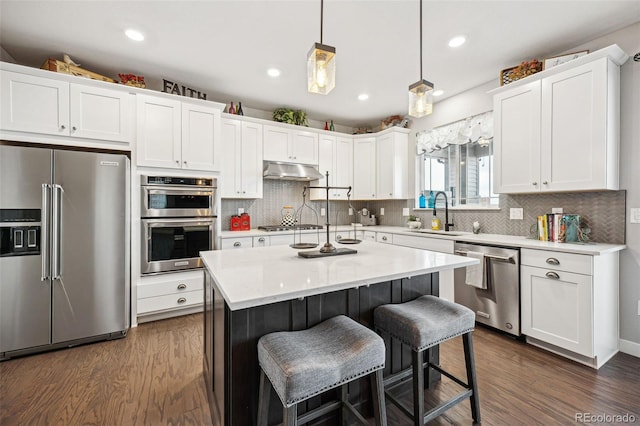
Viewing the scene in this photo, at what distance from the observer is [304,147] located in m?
4.31

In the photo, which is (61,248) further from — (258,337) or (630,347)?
(630,347)

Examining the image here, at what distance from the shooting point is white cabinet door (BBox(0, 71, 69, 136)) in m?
2.37

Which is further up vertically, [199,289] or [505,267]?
[505,267]

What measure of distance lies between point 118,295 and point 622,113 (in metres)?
4.72

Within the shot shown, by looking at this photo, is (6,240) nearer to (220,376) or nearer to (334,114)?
(220,376)

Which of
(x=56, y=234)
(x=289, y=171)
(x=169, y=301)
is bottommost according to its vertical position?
(x=169, y=301)

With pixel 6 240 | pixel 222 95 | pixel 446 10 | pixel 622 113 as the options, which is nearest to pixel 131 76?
pixel 222 95

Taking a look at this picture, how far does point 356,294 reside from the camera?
5.29 ft

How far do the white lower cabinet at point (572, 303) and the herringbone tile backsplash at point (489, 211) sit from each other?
336 millimetres

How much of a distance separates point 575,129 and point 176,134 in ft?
12.6

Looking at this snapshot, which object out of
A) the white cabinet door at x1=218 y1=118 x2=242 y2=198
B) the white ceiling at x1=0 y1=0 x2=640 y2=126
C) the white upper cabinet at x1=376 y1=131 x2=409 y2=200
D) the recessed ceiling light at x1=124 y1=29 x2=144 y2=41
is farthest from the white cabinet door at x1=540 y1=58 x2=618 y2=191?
the recessed ceiling light at x1=124 y1=29 x2=144 y2=41

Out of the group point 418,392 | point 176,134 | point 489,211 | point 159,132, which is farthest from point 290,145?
point 418,392

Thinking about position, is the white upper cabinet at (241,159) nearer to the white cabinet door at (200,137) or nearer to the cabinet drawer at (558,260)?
the white cabinet door at (200,137)

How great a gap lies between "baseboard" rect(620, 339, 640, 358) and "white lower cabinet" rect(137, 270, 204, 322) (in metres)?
4.01
